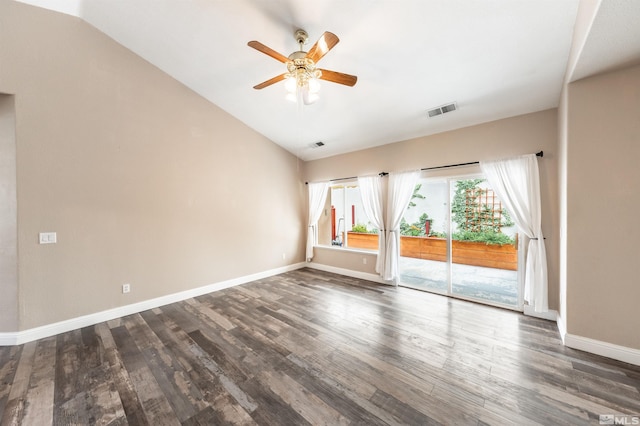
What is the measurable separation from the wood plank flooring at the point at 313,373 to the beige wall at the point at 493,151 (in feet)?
4.67

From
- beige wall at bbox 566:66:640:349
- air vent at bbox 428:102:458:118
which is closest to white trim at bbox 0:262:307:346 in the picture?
air vent at bbox 428:102:458:118

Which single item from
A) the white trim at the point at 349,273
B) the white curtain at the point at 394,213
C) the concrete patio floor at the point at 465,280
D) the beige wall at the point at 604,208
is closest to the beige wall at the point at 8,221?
the white trim at the point at 349,273

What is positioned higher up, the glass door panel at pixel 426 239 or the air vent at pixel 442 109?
the air vent at pixel 442 109

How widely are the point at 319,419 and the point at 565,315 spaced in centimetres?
287

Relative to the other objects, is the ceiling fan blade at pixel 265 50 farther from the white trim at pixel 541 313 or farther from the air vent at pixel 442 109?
the white trim at pixel 541 313

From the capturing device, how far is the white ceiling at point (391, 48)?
2.08 meters

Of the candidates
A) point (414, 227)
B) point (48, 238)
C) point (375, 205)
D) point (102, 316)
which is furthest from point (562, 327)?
point (48, 238)

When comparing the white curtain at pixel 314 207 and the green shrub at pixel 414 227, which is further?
the white curtain at pixel 314 207

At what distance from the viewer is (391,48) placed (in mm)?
2580

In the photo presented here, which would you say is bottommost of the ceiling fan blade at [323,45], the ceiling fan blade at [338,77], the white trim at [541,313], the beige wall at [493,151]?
the white trim at [541,313]

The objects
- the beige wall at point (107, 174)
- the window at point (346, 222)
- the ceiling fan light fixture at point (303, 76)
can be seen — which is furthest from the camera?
the window at point (346, 222)

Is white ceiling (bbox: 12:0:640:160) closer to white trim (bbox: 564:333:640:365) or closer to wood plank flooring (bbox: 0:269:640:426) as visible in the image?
white trim (bbox: 564:333:640:365)

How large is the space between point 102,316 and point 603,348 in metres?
5.87

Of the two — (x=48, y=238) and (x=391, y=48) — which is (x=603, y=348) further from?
(x=48, y=238)
